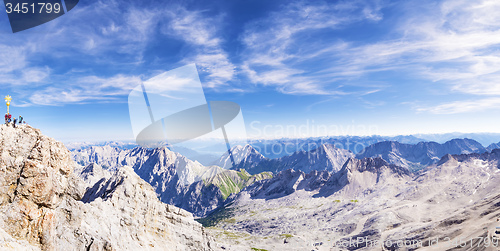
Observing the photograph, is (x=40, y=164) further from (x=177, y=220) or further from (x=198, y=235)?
(x=198, y=235)

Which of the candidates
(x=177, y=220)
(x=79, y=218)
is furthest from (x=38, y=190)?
(x=177, y=220)

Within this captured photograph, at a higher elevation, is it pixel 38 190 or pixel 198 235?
pixel 38 190

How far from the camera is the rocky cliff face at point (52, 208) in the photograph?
2223cm

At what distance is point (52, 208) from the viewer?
82.2 feet

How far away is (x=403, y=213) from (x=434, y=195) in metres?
49.2

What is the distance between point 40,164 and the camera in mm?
24734

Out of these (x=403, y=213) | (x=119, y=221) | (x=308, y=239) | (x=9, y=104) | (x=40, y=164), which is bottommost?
(x=308, y=239)

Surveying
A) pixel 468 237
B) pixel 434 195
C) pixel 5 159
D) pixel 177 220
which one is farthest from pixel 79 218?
pixel 434 195

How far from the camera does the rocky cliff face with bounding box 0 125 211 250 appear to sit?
2223 cm

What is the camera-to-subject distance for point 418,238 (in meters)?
121

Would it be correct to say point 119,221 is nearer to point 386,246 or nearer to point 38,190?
point 38,190

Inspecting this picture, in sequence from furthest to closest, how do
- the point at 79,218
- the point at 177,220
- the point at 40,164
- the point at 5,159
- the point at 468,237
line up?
the point at 468,237, the point at 177,220, the point at 79,218, the point at 40,164, the point at 5,159

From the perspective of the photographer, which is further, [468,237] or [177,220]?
[468,237]

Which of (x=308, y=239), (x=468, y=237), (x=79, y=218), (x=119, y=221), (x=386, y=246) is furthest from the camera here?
(x=308, y=239)
